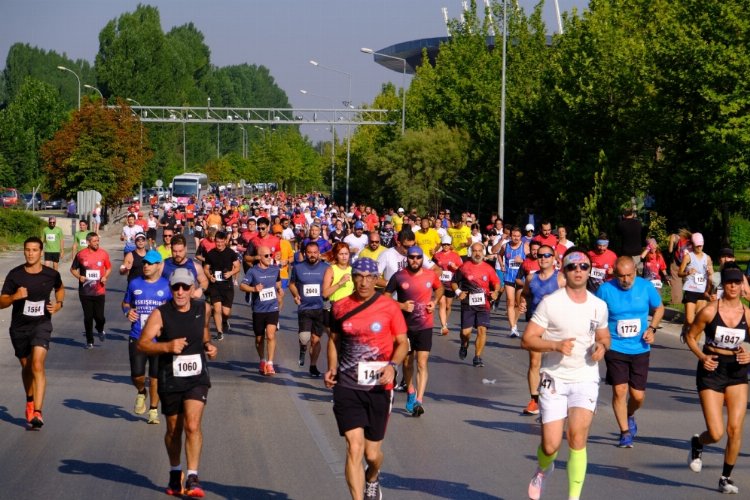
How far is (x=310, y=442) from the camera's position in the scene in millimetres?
10258

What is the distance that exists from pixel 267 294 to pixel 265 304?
0.14 metres

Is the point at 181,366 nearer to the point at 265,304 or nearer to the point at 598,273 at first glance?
the point at 265,304

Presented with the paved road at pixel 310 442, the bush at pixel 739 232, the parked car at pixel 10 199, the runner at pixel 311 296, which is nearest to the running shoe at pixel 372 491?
the paved road at pixel 310 442

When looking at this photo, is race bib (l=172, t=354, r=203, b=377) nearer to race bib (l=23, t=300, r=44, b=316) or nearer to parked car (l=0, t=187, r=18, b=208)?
race bib (l=23, t=300, r=44, b=316)

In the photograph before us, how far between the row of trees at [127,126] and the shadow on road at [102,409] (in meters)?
38.9

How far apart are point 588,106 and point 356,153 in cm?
4438

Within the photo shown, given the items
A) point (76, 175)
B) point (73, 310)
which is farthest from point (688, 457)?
point (76, 175)

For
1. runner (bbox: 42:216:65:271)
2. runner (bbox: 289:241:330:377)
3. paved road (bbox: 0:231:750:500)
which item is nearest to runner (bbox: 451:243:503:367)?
paved road (bbox: 0:231:750:500)

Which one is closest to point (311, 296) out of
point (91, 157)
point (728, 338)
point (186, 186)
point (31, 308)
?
point (31, 308)

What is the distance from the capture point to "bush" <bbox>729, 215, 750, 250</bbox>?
4369 centimetres

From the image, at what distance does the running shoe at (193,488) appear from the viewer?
26.4ft

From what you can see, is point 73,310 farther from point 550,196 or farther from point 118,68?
point 118,68

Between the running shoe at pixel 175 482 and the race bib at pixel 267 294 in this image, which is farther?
the race bib at pixel 267 294

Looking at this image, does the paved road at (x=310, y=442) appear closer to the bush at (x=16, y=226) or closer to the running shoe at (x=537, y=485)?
the running shoe at (x=537, y=485)
